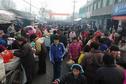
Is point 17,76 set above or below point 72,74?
below

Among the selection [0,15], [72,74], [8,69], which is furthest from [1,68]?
[0,15]

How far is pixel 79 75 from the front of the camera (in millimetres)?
5504

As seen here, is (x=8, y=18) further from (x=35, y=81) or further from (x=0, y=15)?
(x=35, y=81)

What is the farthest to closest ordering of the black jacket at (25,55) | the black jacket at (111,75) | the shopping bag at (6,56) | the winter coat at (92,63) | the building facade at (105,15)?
the building facade at (105,15)
the black jacket at (25,55)
the shopping bag at (6,56)
the winter coat at (92,63)
the black jacket at (111,75)

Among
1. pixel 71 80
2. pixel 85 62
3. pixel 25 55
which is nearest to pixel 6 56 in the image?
pixel 25 55

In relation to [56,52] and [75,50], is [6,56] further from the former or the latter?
[75,50]

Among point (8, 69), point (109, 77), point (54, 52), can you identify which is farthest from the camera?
point (54, 52)

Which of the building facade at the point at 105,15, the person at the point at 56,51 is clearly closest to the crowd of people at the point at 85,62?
the person at the point at 56,51

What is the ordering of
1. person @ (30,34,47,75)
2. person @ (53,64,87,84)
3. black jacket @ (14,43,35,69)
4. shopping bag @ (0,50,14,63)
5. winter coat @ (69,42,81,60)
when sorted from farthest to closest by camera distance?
1. person @ (30,34,47,75)
2. winter coat @ (69,42,81,60)
3. black jacket @ (14,43,35,69)
4. shopping bag @ (0,50,14,63)
5. person @ (53,64,87,84)

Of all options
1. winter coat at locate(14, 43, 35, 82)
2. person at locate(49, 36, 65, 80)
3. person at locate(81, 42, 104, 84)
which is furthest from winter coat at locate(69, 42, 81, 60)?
person at locate(81, 42, 104, 84)

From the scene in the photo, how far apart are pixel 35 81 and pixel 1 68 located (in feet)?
11.3

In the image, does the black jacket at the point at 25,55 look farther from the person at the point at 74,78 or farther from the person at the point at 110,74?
the person at the point at 110,74

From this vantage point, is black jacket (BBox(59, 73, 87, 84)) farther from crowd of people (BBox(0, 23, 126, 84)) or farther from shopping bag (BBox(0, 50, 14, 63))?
shopping bag (BBox(0, 50, 14, 63))

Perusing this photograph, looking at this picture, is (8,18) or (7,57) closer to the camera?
(7,57)
